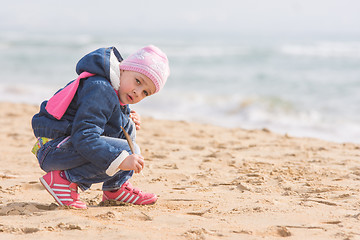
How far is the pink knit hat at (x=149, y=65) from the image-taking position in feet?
7.92

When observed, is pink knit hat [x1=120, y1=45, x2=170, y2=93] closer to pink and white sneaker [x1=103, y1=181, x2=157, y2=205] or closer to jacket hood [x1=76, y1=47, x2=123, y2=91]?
jacket hood [x1=76, y1=47, x2=123, y2=91]

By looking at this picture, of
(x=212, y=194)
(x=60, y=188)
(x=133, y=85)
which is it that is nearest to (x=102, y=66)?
(x=133, y=85)

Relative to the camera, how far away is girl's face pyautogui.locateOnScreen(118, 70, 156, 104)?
2.42 m

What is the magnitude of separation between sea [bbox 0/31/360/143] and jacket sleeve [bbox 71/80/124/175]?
4196 millimetres

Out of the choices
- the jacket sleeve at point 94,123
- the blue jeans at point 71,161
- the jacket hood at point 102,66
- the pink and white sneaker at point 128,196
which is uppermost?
the jacket hood at point 102,66

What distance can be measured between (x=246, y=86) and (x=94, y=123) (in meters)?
9.30

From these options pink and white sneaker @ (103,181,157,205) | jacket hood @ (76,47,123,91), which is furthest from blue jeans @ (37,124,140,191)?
jacket hood @ (76,47,123,91)

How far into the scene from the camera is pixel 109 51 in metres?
2.48

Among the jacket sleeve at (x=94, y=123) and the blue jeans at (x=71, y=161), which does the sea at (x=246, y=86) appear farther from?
the jacket sleeve at (x=94, y=123)

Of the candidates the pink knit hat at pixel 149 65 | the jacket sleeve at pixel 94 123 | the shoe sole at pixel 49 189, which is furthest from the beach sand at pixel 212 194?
the pink knit hat at pixel 149 65

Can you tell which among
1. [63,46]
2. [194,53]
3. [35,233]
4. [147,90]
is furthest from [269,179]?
[63,46]

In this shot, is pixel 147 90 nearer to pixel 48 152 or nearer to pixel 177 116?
pixel 48 152

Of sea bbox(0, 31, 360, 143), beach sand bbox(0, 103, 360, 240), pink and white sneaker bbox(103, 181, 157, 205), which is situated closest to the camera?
beach sand bbox(0, 103, 360, 240)

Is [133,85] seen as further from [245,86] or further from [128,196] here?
[245,86]
